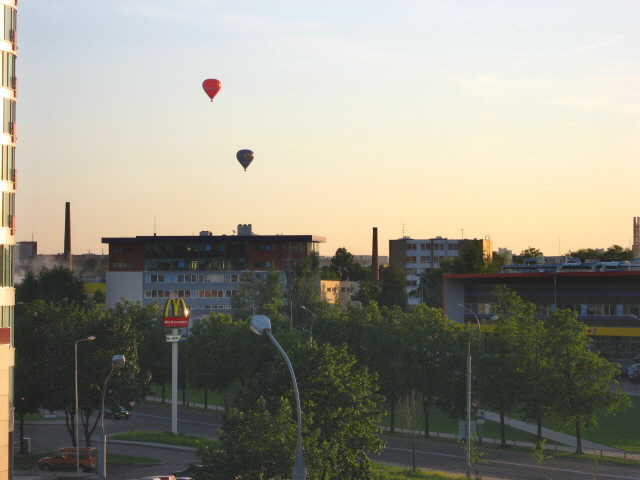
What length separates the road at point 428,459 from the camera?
60000 mm

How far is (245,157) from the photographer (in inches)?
4867

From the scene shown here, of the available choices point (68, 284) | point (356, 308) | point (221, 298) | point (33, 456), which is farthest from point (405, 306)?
point (33, 456)

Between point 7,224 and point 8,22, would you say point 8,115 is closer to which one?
point 8,22

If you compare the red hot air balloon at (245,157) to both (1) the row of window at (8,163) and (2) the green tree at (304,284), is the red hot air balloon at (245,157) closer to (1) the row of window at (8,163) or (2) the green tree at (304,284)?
(2) the green tree at (304,284)

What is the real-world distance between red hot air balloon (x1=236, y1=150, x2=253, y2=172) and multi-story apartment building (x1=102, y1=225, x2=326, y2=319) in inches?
1643

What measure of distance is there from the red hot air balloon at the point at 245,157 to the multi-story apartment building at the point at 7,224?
2798 inches

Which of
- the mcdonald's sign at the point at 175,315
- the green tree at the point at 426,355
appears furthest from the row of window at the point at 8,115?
the green tree at the point at 426,355

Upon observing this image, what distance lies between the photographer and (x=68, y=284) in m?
154

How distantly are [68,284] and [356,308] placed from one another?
73.8 meters

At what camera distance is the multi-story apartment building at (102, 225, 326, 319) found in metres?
166

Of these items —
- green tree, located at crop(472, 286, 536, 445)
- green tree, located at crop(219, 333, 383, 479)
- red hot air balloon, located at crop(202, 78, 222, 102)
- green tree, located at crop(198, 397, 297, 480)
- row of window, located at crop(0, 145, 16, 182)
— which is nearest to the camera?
green tree, located at crop(198, 397, 297, 480)

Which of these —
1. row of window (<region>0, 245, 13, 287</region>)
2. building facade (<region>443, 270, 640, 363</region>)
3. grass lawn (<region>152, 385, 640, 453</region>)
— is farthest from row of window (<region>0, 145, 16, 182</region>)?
building facade (<region>443, 270, 640, 363</region>)

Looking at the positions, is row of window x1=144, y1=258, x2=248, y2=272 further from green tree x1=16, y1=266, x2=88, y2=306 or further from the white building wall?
green tree x1=16, y1=266, x2=88, y2=306

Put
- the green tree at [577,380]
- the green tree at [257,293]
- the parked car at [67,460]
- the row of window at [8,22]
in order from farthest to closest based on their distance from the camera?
the green tree at [257,293]
the green tree at [577,380]
the parked car at [67,460]
the row of window at [8,22]
